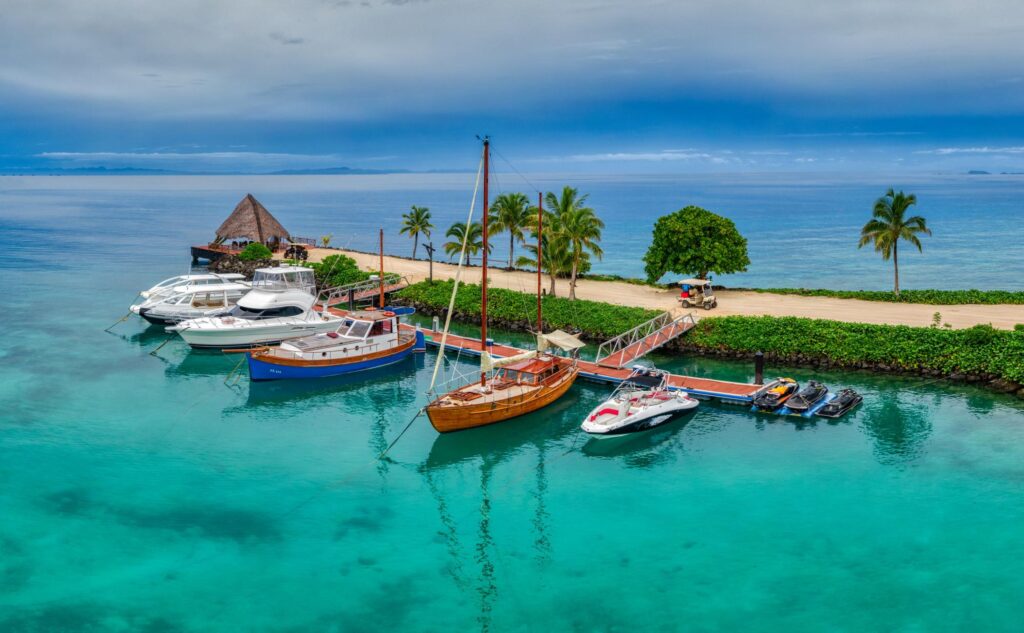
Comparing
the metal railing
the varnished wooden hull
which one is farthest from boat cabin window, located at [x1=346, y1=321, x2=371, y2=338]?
the metal railing

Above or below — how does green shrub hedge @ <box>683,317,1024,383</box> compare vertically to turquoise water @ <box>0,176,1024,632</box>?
above

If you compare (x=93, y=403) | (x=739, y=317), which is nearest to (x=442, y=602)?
(x=93, y=403)

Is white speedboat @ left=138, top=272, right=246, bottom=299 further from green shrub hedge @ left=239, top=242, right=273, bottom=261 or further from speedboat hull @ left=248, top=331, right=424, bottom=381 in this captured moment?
speedboat hull @ left=248, top=331, right=424, bottom=381

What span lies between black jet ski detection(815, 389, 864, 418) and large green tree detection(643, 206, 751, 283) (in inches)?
798

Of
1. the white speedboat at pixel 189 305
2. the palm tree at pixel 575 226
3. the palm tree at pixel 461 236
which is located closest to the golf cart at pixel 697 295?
the palm tree at pixel 575 226

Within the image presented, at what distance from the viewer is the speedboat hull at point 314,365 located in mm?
42125

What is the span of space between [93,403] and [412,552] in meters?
23.2

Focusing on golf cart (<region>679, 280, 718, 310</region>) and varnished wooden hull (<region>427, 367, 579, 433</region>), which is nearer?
varnished wooden hull (<region>427, 367, 579, 433</region>)

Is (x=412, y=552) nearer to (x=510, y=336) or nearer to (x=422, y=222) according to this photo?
(x=510, y=336)

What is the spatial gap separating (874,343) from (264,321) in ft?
123

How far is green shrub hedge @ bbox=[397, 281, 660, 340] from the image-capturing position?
5066cm

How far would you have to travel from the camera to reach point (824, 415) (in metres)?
36.2

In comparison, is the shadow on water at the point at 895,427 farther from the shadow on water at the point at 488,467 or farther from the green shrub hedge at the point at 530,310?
the green shrub hedge at the point at 530,310

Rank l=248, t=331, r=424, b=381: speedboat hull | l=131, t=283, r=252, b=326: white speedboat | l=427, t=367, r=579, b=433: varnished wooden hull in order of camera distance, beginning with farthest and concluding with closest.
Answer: l=131, t=283, r=252, b=326: white speedboat → l=248, t=331, r=424, b=381: speedboat hull → l=427, t=367, r=579, b=433: varnished wooden hull
